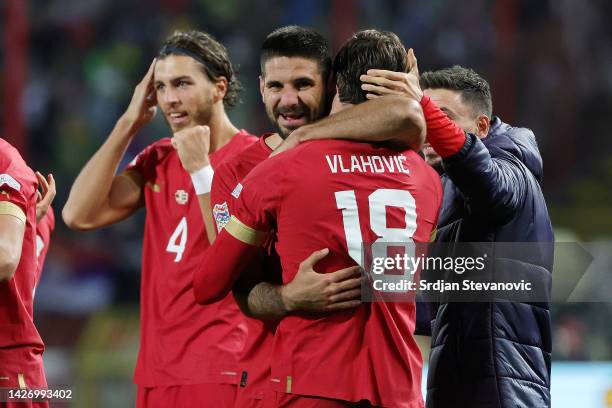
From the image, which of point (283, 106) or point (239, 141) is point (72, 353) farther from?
Answer: point (283, 106)

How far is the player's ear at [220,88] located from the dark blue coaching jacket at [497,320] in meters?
1.31

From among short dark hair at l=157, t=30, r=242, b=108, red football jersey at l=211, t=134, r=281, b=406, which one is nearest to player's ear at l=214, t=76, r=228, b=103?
short dark hair at l=157, t=30, r=242, b=108

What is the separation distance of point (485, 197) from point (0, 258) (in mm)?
1474

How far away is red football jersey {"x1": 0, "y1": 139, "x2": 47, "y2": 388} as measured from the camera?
10.5 ft

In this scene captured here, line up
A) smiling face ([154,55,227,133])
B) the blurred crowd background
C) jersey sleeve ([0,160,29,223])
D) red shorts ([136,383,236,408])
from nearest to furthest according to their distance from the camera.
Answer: jersey sleeve ([0,160,29,223])
red shorts ([136,383,236,408])
smiling face ([154,55,227,133])
the blurred crowd background

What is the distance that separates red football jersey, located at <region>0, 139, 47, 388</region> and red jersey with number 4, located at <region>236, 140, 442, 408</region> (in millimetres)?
817

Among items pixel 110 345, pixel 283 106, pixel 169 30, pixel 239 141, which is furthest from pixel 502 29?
pixel 283 106

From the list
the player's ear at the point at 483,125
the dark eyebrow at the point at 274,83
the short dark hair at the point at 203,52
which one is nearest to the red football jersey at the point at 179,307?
the short dark hair at the point at 203,52

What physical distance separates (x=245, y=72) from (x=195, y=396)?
261 inches

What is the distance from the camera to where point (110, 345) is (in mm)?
8070

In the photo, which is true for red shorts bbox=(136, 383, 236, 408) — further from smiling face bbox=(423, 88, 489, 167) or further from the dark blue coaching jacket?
smiling face bbox=(423, 88, 489, 167)

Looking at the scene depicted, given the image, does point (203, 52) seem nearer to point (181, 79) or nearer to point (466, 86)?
point (181, 79)

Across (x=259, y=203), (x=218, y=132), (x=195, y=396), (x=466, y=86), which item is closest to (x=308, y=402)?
(x=259, y=203)

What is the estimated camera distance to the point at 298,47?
133 inches
